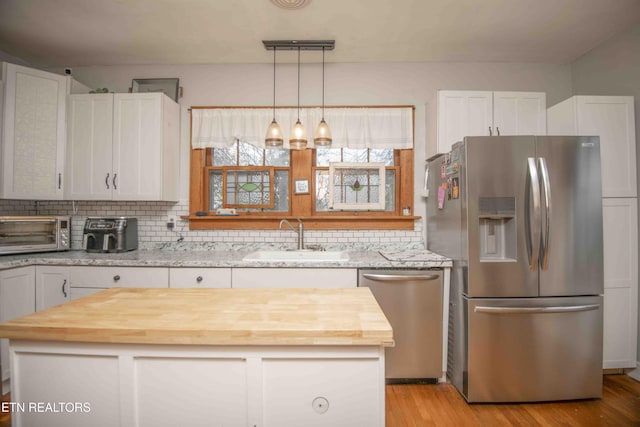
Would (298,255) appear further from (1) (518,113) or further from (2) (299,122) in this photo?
(1) (518,113)

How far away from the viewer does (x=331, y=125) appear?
9.78 ft

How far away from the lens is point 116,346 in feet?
3.28

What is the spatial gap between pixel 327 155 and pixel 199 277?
1.65 metres

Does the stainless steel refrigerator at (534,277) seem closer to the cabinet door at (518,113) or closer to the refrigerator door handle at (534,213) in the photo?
the refrigerator door handle at (534,213)

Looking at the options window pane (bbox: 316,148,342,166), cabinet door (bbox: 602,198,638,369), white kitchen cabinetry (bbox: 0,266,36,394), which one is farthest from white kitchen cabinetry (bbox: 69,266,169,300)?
cabinet door (bbox: 602,198,638,369)

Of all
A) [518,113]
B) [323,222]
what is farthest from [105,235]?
[518,113]

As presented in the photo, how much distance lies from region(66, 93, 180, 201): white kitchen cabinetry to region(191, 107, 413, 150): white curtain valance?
44 cm

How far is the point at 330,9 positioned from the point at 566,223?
2.27 m

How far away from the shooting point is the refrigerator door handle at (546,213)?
6.63 feet

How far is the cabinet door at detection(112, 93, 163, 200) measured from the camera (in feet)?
8.86

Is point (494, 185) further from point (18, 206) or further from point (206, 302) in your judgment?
point (18, 206)

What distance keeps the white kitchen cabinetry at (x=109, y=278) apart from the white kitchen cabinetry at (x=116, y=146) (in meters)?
0.69

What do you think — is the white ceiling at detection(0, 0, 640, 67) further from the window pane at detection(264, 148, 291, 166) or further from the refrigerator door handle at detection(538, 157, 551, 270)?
the refrigerator door handle at detection(538, 157, 551, 270)

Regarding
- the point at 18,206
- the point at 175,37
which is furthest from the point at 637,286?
the point at 18,206
